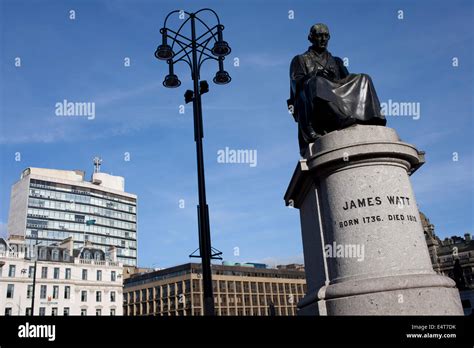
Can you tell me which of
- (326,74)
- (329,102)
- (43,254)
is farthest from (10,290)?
(329,102)

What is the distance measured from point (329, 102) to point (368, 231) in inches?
107

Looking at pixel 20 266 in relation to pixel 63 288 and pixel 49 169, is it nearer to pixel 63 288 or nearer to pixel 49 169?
pixel 63 288

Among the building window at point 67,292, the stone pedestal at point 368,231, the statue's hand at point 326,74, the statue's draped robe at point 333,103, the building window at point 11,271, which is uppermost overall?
the building window at point 11,271

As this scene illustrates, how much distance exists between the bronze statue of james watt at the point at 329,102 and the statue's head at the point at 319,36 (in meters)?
0.65

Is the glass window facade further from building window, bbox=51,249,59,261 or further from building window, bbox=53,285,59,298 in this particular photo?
building window, bbox=53,285,59,298

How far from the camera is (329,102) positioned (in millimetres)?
8875

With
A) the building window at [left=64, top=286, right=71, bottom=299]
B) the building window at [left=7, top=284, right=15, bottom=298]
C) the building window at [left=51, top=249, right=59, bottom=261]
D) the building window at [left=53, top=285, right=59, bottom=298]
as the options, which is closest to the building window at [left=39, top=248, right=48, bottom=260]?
the building window at [left=51, top=249, right=59, bottom=261]

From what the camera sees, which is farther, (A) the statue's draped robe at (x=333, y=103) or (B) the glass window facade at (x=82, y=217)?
(B) the glass window facade at (x=82, y=217)

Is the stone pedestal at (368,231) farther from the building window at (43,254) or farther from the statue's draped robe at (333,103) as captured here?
the building window at (43,254)

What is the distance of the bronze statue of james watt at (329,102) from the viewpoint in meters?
8.89

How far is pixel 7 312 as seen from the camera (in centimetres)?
5969
